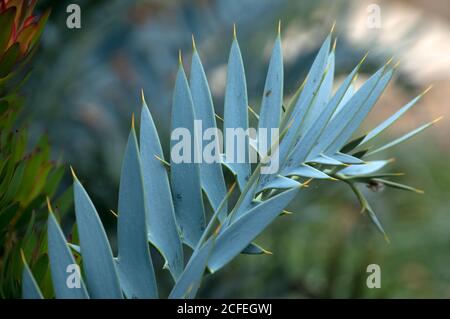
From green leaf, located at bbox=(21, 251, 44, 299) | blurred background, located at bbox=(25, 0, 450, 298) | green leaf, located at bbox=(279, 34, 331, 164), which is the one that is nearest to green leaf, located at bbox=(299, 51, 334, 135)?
Answer: green leaf, located at bbox=(279, 34, 331, 164)

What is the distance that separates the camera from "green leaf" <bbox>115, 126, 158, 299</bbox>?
0.50 meters

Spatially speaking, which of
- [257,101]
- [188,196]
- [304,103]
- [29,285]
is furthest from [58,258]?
[257,101]

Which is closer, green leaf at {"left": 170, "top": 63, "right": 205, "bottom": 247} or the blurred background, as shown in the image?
green leaf at {"left": 170, "top": 63, "right": 205, "bottom": 247}

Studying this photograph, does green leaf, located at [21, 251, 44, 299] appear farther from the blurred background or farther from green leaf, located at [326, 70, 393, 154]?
the blurred background

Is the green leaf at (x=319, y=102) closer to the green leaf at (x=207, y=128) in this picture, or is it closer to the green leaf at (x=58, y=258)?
the green leaf at (x=207, y=128)

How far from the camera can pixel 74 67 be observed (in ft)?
5.94

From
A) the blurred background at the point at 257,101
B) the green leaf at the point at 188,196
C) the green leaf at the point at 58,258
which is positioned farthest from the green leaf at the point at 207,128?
the blurred background at the point at 257,101

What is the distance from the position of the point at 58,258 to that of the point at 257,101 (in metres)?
1.52

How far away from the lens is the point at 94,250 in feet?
1.62

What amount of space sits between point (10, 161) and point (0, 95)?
0.10 metres

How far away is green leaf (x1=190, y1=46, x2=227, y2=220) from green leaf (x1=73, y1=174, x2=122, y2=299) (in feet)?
0.33

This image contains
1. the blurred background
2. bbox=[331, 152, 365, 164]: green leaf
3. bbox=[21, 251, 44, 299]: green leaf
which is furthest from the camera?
the blurred background

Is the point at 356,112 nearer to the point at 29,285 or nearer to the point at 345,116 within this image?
the point at 345,116
